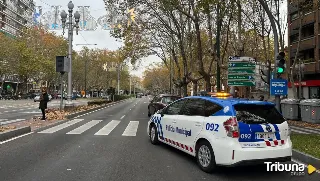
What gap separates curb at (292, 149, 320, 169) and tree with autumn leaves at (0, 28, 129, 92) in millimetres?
52650

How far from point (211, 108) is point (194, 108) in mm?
691

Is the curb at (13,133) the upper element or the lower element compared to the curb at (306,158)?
upper

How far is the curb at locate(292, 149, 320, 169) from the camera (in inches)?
264

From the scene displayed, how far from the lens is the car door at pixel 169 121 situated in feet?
26.0

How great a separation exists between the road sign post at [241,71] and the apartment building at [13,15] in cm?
6667

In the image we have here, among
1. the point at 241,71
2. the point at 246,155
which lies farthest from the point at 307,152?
the point at 241,71

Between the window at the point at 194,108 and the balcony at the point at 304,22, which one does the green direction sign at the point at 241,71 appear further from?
the balcony at the point at 304,22

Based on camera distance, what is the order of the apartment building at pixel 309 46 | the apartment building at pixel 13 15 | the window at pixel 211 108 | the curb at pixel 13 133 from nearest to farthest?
the window at pixel 211 108 → the curb at pixel 13 133 → the apartment building at pixel 309 46 → the apartment building at pixel 13 15

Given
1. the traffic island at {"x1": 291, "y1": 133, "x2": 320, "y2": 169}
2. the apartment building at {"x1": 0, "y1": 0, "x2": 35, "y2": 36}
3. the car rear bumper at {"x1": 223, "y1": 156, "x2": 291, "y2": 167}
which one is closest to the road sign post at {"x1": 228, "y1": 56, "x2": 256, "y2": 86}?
the traffic island at {"x1": 291, "y1": 133, "x2": 320, "y2": 169}

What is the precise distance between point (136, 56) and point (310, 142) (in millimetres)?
33204

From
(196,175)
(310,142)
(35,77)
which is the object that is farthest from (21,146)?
(35,77)

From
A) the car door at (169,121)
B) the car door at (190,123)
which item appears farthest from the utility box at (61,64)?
the car door at (190,123)

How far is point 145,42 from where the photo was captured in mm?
40344

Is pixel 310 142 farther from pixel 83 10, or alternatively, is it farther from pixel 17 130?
pixel 83 10
